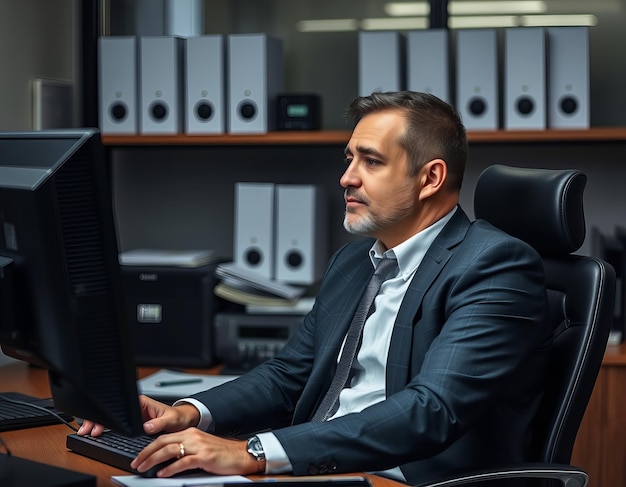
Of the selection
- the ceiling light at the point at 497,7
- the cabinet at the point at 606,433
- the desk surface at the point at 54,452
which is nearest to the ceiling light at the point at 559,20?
the ceiling light at the point at 497,7

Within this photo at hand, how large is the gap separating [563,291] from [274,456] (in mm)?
750

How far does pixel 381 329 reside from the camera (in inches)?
79.2

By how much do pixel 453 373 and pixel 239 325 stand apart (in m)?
1.26

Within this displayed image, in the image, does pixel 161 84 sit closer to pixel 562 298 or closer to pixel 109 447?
pixel 562 298

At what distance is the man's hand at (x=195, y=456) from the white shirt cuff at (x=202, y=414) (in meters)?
0.36

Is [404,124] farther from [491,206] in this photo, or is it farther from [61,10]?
[61,10]

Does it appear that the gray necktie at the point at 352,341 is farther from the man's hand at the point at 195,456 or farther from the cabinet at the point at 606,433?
the cabinet at the point at 606,433

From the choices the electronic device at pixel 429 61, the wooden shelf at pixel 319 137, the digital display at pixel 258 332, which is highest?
the electronic device at pixel 429 61

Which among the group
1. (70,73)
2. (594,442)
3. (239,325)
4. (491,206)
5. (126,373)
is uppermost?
(70,73)

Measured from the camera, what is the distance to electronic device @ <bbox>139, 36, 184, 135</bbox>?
3.04 m

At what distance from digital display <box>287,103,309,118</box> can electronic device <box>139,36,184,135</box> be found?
35 centimetres

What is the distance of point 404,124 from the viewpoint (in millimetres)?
1999

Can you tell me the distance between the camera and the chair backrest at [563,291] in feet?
5.95

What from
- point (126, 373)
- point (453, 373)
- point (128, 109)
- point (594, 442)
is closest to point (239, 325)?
point (128, 109)
